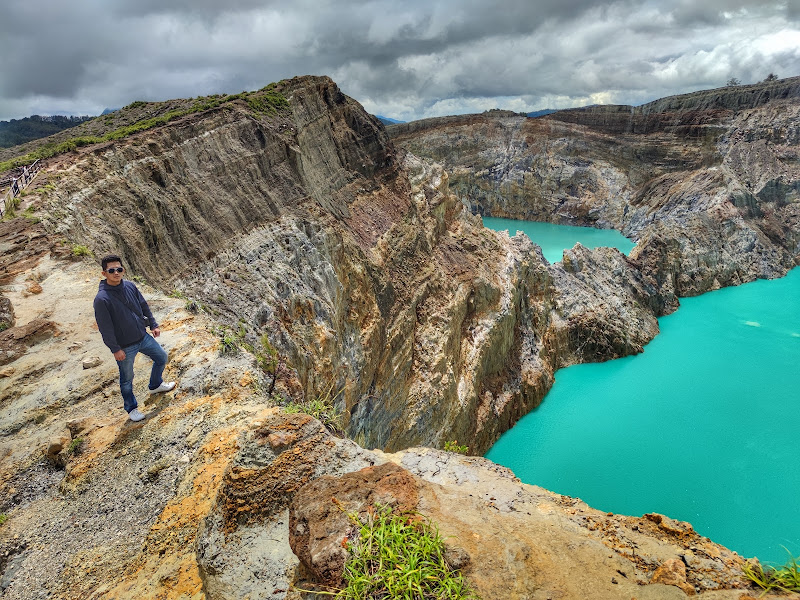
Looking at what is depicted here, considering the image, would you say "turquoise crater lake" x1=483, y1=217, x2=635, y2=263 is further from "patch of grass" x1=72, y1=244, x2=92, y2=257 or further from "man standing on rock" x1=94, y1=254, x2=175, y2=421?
"man standing on rock" x1=94, y1=254, x2=175, y2=421

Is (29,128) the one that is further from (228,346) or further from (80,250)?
(228,346)

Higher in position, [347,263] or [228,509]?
[347,263]

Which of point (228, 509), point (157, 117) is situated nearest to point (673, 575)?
point (228, 509)

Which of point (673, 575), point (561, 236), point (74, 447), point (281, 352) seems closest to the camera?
point (673, 575)

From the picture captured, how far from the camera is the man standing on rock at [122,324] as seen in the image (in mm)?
5648

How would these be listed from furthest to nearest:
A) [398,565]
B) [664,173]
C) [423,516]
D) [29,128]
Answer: [29,128] → [664,173] → [423,516] → [398,565]

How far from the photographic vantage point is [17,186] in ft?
36.4

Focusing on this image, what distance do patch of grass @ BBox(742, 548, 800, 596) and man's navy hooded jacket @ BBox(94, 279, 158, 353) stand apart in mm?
6961

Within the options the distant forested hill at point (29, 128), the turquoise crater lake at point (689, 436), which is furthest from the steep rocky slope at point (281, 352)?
the distant forested hill at point (29, 128)

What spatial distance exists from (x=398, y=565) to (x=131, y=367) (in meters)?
4.50

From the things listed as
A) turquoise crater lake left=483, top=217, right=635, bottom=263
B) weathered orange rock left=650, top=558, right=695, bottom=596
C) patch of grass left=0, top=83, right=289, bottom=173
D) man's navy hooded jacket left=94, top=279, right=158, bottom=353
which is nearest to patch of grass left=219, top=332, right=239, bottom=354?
man's navy hooded jacket left=94, top=279, right=158, bottom=353

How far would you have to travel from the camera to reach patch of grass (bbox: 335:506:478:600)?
337cm

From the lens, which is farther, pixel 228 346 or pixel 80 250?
pixel 80 250

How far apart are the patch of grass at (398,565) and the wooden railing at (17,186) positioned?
39.1ft
